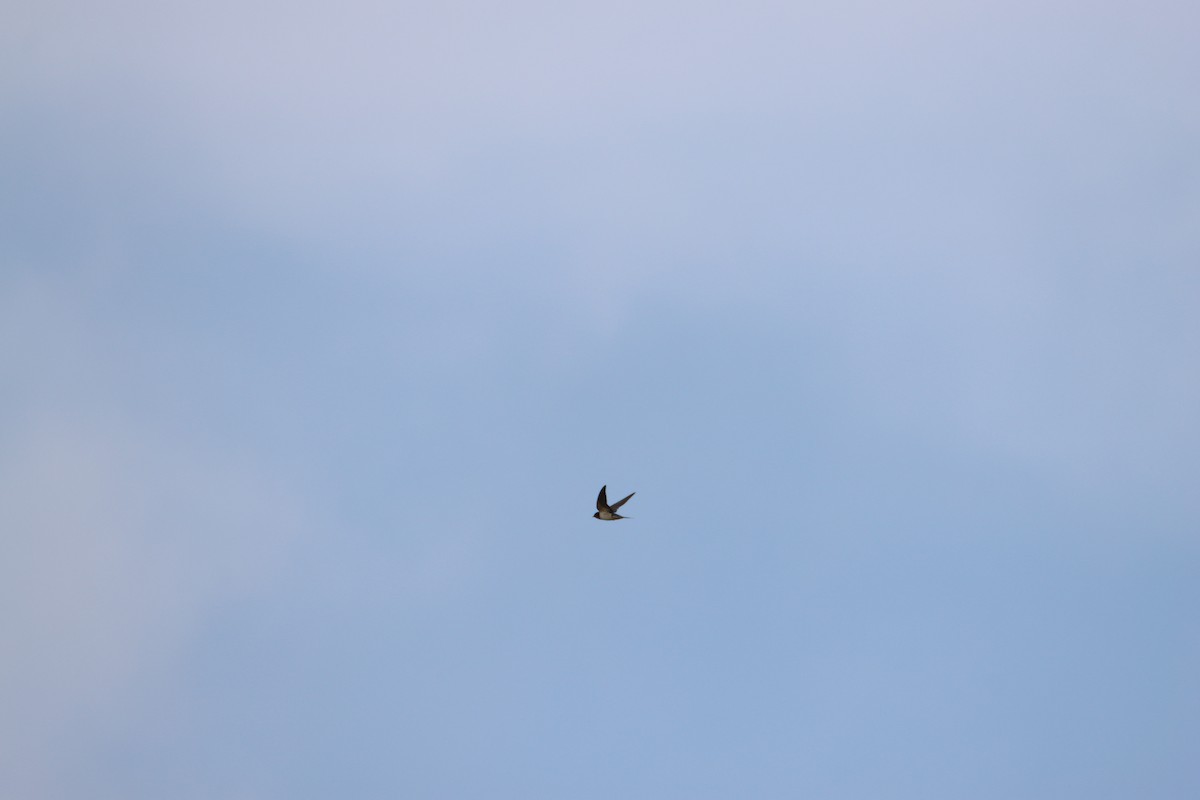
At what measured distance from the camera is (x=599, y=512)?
92.2m
